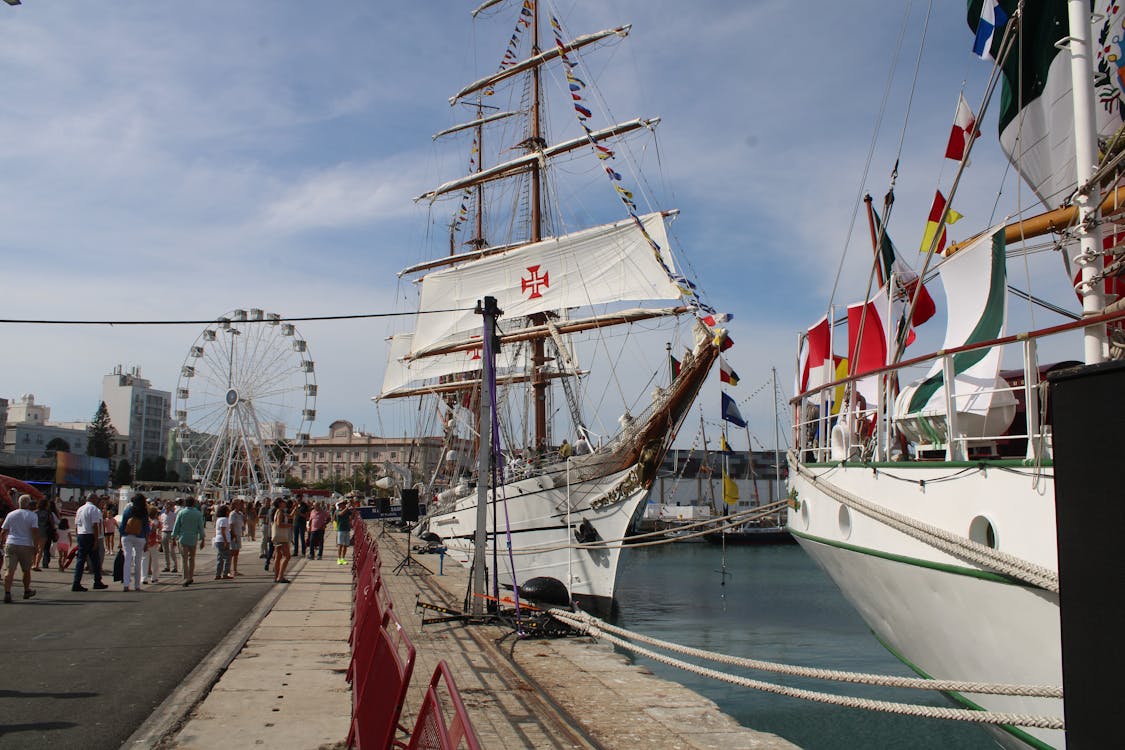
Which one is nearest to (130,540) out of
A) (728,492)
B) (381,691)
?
(381,691)

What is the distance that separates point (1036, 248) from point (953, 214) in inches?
134

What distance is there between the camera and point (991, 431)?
677cm

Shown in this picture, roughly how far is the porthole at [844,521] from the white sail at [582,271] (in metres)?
23.5

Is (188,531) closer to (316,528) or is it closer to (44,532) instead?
(44,532)

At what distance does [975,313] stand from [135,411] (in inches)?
5730

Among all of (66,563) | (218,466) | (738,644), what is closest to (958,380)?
(738,644)

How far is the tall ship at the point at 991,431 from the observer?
538 cm

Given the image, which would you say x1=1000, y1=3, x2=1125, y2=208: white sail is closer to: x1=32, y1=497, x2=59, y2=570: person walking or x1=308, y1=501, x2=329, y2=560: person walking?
x1=32, y1=497, x2=59, y2=570: person walking

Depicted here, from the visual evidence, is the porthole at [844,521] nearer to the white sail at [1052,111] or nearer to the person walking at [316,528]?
the white sail at [1052,111]

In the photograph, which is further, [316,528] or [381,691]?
[316,528]

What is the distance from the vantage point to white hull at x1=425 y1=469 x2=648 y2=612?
22.0m

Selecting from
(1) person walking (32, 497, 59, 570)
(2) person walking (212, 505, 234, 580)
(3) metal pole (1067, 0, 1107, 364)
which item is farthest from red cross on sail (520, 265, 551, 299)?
(3) metal pole (1067, 0, 1107, 364)

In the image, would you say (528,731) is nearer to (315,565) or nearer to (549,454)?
(315,565)

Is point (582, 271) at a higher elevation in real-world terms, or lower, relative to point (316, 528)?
higher
